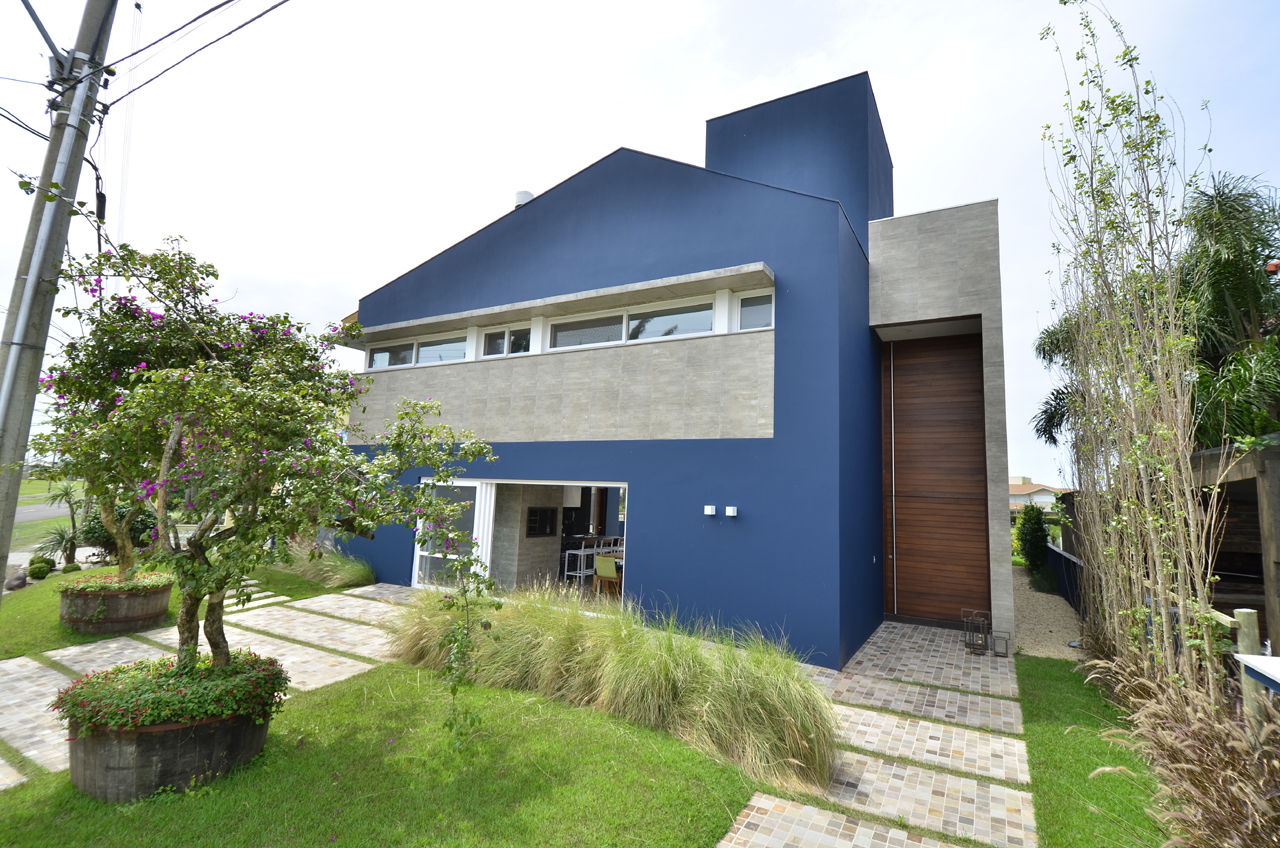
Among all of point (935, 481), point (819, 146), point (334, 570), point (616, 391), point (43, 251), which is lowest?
point (334, 570)

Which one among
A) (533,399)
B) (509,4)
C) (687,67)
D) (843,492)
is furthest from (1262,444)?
(533,399)

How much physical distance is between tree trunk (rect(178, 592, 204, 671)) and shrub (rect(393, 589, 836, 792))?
2140mm

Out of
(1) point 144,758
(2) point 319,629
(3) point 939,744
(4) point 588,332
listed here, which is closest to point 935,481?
(3) point 939,744

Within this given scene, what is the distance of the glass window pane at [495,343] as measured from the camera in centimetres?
1062

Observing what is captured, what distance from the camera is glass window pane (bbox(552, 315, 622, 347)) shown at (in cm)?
931

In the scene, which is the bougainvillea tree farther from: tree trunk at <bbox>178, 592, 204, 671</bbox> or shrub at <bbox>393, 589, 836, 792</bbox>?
shrub at <bbox>393, 589, 836, 792</bbox>

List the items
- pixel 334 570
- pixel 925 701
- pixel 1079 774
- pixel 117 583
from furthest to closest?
pixel 334 570 → pixel 117 583 → pixel 925 701 → pixel 1079 774

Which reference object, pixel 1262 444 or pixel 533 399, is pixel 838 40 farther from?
pixel 533 399

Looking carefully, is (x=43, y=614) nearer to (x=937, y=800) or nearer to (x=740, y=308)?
(x=740, y=308)

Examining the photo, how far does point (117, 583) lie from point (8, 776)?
4.36 meters

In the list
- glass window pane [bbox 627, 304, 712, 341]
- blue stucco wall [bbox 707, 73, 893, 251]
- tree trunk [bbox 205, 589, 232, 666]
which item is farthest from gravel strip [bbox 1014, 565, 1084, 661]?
tree trunk [bbox 205, 589, 232, 666]

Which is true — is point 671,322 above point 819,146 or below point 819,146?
below

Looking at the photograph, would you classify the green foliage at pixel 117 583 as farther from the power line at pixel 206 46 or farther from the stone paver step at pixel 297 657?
the power line at pixel 206 46

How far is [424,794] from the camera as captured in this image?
3.87 m
